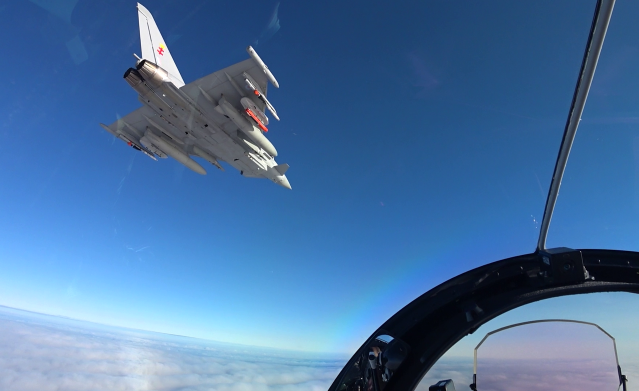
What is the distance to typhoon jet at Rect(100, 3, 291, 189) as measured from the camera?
42.5 ft

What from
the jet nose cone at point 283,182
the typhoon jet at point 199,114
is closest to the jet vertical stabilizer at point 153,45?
the typhoon jet at point 199,114

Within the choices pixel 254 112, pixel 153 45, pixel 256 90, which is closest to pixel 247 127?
pixel 254 112

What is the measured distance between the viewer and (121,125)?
1616cm

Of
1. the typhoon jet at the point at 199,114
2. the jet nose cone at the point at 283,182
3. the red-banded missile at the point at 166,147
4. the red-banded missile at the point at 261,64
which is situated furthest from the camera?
the jet nose cone at the point at 283,182

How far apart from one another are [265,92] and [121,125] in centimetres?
873

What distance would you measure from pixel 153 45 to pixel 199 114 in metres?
5.31

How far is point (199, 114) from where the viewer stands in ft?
46.2

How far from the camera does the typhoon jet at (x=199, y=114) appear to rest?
511 inches

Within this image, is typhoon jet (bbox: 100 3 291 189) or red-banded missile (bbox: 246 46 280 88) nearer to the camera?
red-banded missile (bbox: 246 46 280 88)

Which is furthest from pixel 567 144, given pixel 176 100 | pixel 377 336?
pixel 176 100

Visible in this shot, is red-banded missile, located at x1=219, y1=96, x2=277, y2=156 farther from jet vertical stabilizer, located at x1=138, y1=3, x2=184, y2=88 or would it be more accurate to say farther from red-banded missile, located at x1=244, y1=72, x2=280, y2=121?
jet vertical stabilizer, located at x1=138, y1=3, x2=184, y2=88

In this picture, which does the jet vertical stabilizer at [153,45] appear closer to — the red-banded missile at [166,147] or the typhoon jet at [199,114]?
the typhoon jet at [199,114]

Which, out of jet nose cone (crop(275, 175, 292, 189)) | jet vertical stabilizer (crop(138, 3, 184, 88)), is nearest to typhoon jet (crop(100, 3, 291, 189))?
jet vertical stabilizer (crop(138, 3, 184, 88))

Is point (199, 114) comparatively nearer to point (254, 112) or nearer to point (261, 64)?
point (254, 112)
